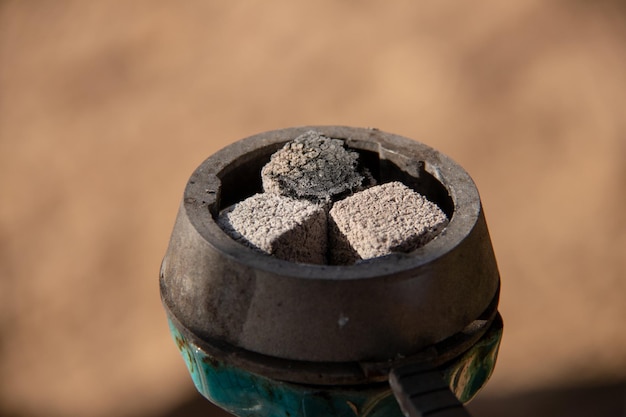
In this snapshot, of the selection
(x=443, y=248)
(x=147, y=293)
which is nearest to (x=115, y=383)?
(x=147, y=293)

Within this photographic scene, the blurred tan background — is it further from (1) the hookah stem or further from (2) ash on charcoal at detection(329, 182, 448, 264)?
(1) the hookah stem

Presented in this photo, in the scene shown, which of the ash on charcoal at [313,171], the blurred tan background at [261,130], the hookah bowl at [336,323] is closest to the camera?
the hookah bowl at [336,323]

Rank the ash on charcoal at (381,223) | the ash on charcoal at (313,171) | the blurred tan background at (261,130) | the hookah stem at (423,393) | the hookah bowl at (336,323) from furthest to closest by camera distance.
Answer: the blurred tan background at (261,130) < the ash on charcoal at (313,171) < the ash on charcoal at (381,223) < the hookah bowl at (336,323) < the hookah stem at (423,393)

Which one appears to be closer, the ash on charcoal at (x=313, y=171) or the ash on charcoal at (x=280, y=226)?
the ash on charcoal at (x=280, y=226)

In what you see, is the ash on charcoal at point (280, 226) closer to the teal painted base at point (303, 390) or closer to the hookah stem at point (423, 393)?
the teal painted base at point (303, 390)

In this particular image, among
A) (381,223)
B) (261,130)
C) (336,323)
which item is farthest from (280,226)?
(261,130)

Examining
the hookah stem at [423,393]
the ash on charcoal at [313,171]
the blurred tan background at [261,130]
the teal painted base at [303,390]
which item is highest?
the ash on charcoal at [313,171]

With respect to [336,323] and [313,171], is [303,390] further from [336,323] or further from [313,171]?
[313,171]

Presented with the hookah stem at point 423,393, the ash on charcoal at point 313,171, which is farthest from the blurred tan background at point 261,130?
the hookah stem at point 423,393
